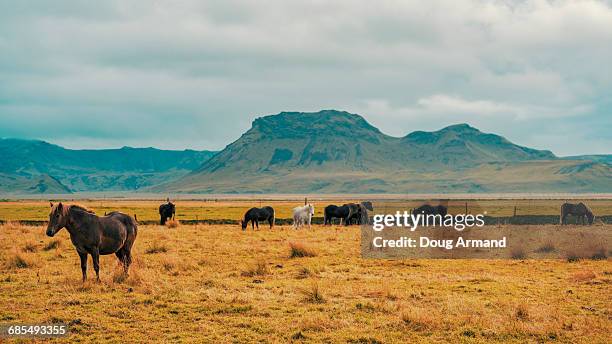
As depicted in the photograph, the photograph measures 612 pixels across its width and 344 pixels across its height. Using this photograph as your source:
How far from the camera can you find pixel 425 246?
27.2 metres

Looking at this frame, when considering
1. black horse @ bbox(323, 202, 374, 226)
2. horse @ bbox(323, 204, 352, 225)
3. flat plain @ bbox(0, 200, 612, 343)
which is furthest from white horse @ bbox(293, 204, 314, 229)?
flat plain @ bbox(0, 200, 612, 343)

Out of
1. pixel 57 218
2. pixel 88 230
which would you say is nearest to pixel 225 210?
pixel 88 230

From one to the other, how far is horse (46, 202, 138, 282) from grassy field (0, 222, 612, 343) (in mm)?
863

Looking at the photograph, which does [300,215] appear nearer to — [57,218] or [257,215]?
[257,215]

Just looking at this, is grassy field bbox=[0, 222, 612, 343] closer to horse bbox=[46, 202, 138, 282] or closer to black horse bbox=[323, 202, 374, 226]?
horse bbox=[46, 202, 138, 282]

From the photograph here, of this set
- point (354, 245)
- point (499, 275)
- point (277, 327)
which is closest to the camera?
point (277, 327)

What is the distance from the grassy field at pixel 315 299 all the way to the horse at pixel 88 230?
86 centimetres

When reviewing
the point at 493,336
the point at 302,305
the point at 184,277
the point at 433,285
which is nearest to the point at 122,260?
the point at 184,277

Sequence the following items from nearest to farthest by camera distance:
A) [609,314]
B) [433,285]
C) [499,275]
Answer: [609,314] < [433,285] < [499,275]

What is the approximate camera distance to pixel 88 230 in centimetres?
1602

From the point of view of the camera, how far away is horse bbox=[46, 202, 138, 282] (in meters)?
15.7

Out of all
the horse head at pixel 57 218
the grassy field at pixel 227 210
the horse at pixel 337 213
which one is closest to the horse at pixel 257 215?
the horse at pixel 337 213

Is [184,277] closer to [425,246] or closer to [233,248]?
[233,248]

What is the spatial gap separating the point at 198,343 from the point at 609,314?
985 cm
